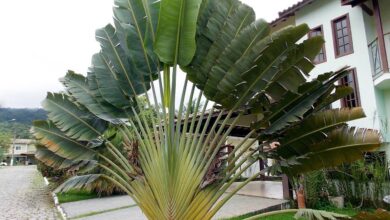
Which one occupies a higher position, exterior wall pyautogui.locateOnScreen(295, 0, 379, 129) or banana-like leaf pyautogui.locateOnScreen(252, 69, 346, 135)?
exterior wall pyautogui.locateOnScreen(295, 0, 379, 129)

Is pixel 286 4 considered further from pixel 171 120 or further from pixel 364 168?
pixel 171 120

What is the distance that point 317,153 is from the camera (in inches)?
174

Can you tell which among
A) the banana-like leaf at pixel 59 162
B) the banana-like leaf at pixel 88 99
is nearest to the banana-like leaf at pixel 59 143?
the banana-like leaf at pixel 59 162

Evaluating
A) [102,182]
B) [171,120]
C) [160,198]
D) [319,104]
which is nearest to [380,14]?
[319,104]

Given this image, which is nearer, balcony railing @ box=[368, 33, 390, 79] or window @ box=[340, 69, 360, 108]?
balcony railing @ box=[368, 33, 390, 79]

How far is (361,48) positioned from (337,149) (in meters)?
8.83

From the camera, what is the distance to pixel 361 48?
36.8 feet

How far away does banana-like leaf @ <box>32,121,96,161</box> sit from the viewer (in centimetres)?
580

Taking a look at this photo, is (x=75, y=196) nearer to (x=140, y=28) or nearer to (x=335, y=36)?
(x=140, y=28)

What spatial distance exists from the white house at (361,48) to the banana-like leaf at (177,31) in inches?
322

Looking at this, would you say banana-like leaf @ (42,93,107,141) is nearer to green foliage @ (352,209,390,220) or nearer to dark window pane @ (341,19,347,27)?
green foliage @ (352,209,390,220)

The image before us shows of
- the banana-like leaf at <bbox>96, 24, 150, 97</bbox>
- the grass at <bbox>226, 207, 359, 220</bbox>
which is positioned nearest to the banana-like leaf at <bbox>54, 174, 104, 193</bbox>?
the banana-like leaf at <bbox>96, 24, 150, 97</bbox>

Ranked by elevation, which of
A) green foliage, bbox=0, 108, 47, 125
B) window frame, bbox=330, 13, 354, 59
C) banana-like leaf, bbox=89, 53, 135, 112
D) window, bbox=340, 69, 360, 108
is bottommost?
banana-like leaf, bbox=89, 53, 135, 112

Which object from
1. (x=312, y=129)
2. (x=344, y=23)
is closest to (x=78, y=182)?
(x=312, y=129)
